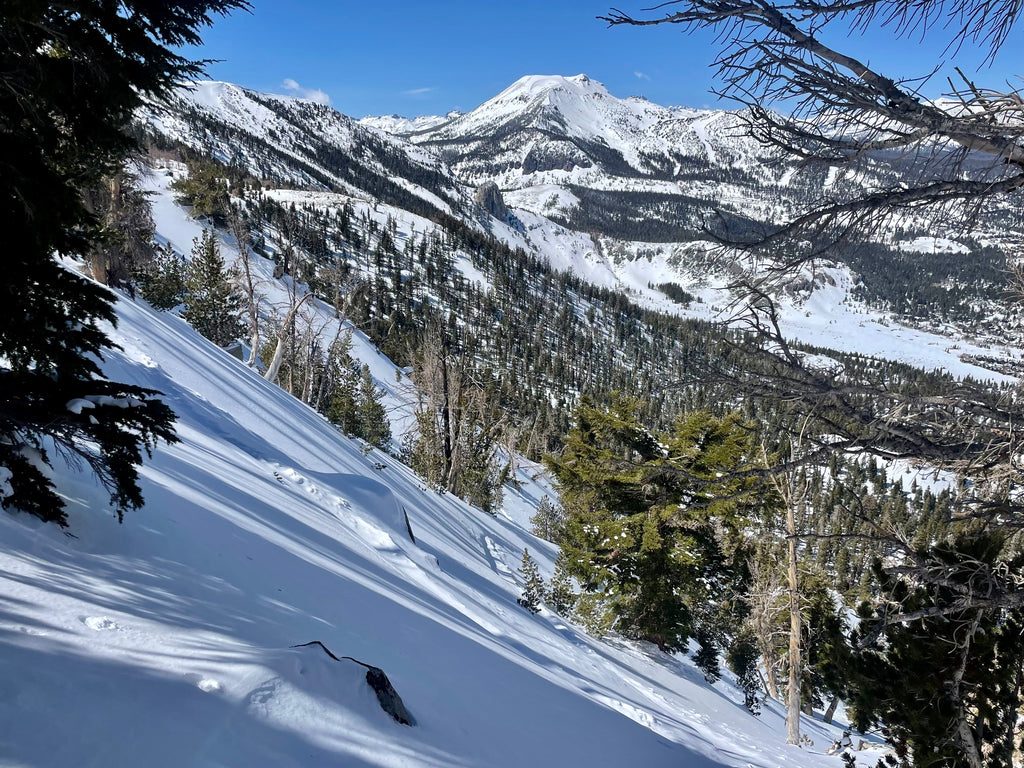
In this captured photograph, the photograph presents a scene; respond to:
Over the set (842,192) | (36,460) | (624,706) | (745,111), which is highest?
(745,111)

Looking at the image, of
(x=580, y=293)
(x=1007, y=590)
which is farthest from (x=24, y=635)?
(x=580, y=293)

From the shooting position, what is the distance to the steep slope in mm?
2256

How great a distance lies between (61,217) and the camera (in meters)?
2.49

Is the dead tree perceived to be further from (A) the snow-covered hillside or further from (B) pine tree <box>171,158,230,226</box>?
(B) pine tree <box>171,158,230,226</box>

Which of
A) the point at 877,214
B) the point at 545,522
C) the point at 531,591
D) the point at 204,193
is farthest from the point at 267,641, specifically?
the point at 204,193

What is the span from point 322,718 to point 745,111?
4.19m

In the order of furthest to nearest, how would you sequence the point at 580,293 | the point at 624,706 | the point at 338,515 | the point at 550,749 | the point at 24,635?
the point at 580,293
the point at 338,515
the point at 624,706
the point at 550,749
the point at 24,635

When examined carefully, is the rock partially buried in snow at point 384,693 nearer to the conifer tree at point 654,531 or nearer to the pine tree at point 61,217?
the pine tree at point 61,217

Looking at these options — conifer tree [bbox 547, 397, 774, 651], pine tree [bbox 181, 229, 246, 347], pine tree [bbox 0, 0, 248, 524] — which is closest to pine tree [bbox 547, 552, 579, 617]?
conifer tree [bbox 547, 397, 774, 651]

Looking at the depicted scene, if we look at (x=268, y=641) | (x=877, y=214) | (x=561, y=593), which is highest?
(x=877, y=214)

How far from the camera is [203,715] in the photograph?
2357 millimetres

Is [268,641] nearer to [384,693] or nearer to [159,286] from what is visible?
[384,693]

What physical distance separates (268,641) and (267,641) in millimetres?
11

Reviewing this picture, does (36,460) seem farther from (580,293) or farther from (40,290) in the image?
(580,293)
